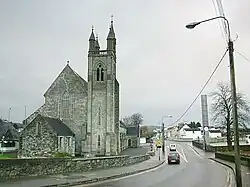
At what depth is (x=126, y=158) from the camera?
3838 centimetres

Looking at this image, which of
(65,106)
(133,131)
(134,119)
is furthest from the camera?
(134,119)

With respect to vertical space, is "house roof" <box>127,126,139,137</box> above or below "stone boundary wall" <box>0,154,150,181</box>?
above

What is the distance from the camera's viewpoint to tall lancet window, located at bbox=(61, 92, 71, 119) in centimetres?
7088

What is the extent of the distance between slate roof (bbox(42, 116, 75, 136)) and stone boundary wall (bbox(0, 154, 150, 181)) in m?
28.6

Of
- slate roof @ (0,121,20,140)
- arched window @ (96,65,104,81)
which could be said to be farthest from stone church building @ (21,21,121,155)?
slate roof @ (0,121,20,140)

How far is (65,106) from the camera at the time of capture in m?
71.4

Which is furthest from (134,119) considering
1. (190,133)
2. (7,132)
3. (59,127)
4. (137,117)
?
(59,127)

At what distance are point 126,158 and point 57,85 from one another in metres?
38.3

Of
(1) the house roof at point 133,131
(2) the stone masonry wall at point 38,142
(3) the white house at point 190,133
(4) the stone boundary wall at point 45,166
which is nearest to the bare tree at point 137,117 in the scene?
(3) the white house at point 190,133

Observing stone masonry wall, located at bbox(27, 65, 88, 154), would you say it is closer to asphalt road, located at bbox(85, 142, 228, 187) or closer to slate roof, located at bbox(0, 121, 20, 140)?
slate roof, located at bbox(0, 121, 20, 140)

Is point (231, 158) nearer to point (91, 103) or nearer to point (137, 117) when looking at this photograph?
point (91, 103)

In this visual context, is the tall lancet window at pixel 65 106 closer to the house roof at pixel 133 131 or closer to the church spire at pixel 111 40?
the church spire at pixel 111 40

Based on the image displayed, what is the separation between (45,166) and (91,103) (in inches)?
1776

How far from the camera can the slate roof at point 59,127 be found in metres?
60.1
